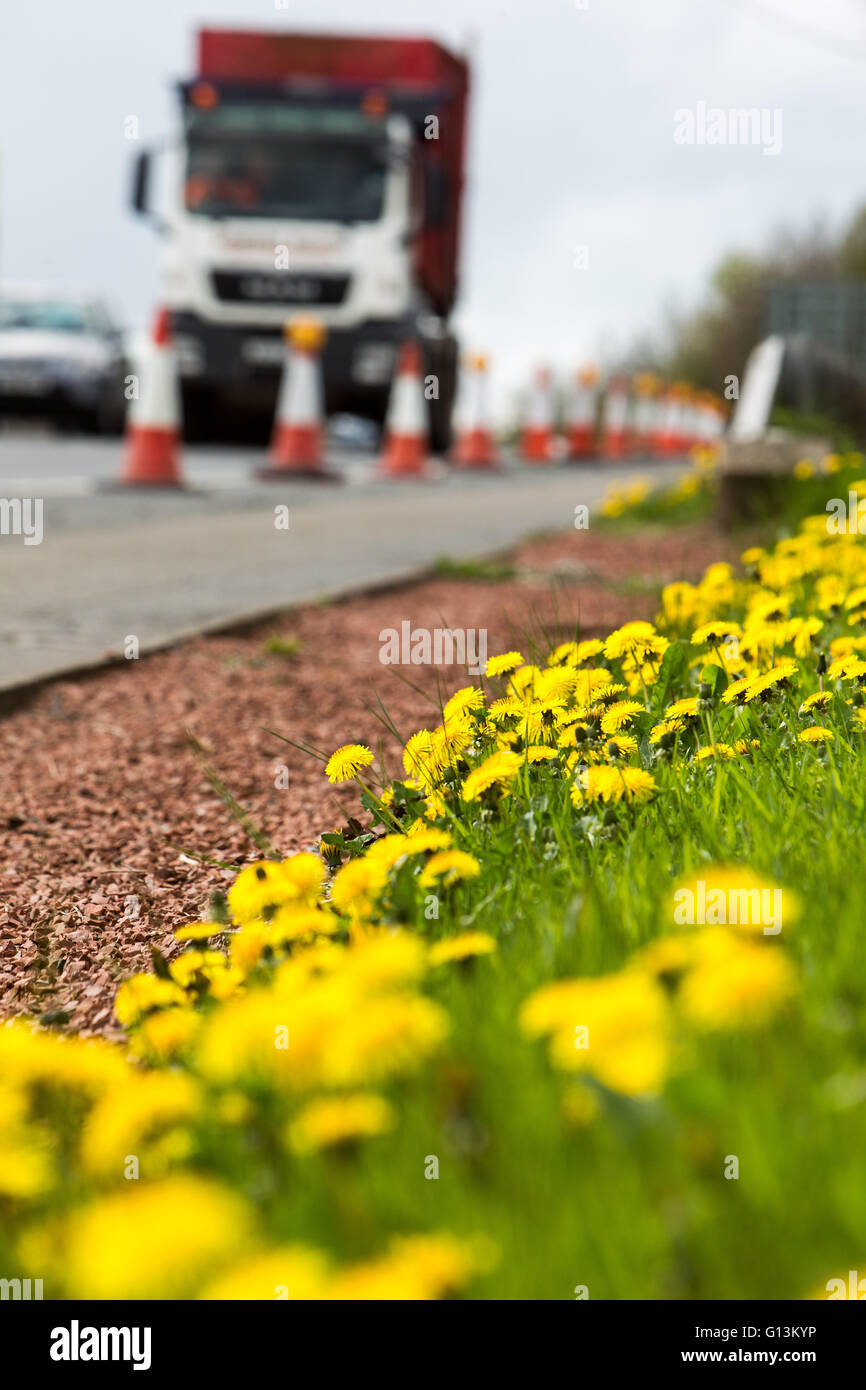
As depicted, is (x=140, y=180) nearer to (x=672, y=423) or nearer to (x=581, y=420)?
(x=581, y=420)

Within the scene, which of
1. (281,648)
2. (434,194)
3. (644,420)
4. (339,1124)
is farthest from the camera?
(644,420)

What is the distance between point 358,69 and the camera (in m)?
16.3

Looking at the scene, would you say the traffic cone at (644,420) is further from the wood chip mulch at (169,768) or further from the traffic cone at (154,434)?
the wood chip mulch at (169,768)

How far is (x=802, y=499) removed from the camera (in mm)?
7035

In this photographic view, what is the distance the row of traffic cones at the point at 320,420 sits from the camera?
11.4 meters

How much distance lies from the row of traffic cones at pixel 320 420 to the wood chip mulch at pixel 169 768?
5.73 m

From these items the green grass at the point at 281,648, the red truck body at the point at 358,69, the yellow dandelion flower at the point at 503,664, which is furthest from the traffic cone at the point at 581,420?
the yellow dandelion flower at the point at 503,664

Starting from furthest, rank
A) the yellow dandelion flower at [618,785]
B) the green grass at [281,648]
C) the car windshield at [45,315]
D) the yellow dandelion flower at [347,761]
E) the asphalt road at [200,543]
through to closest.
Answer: the car windshield at [45,315]
the asphalt road at [200,543]
the green grass at [281,648]
the yellow dandelion flower at [347,761]
the yellow dandelion flower at [618,785]

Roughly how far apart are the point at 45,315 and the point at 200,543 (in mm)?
12100

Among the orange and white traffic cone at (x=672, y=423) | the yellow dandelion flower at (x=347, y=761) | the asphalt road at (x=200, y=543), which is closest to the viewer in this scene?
the yellow dandelion flower at (x=347, y=761)

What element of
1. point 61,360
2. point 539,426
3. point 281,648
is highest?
point 539,426

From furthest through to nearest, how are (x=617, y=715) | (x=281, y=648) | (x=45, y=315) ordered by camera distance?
(x=45, y=315)
(x=281, y=648)
(x=617, y=715)

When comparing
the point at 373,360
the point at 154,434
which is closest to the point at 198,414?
the point at 373,360

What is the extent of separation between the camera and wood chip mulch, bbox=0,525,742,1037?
2.66 m
